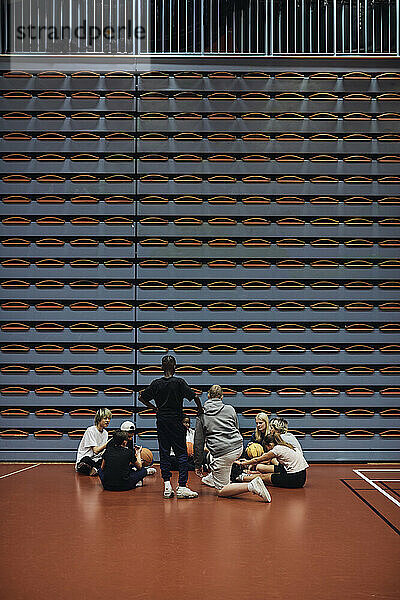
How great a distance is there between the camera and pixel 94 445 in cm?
995

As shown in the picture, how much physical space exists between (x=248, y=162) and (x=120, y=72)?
240 centimetres

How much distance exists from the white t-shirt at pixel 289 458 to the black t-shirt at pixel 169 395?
1197mm

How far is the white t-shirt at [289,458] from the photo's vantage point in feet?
29.0

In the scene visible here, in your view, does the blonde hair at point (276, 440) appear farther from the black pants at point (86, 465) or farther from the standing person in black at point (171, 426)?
the black pants at point (86, 465)

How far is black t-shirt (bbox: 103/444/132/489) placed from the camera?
861 cm

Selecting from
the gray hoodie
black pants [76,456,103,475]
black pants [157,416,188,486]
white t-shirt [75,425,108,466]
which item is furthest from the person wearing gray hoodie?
black pants [76,456,103,475]

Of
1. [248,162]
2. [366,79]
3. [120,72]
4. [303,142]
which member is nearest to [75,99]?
[120,72]

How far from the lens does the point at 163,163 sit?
39.1 ft

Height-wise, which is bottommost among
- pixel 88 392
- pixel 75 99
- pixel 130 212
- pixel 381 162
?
pixel 88 392

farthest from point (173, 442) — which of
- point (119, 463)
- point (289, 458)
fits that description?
point (289, 458)

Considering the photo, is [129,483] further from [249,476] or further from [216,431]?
[249,476]

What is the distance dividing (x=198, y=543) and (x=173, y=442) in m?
2.11

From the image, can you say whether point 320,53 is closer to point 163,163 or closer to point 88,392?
point 163,163

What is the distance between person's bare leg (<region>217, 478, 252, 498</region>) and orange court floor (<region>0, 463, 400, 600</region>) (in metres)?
0.09
